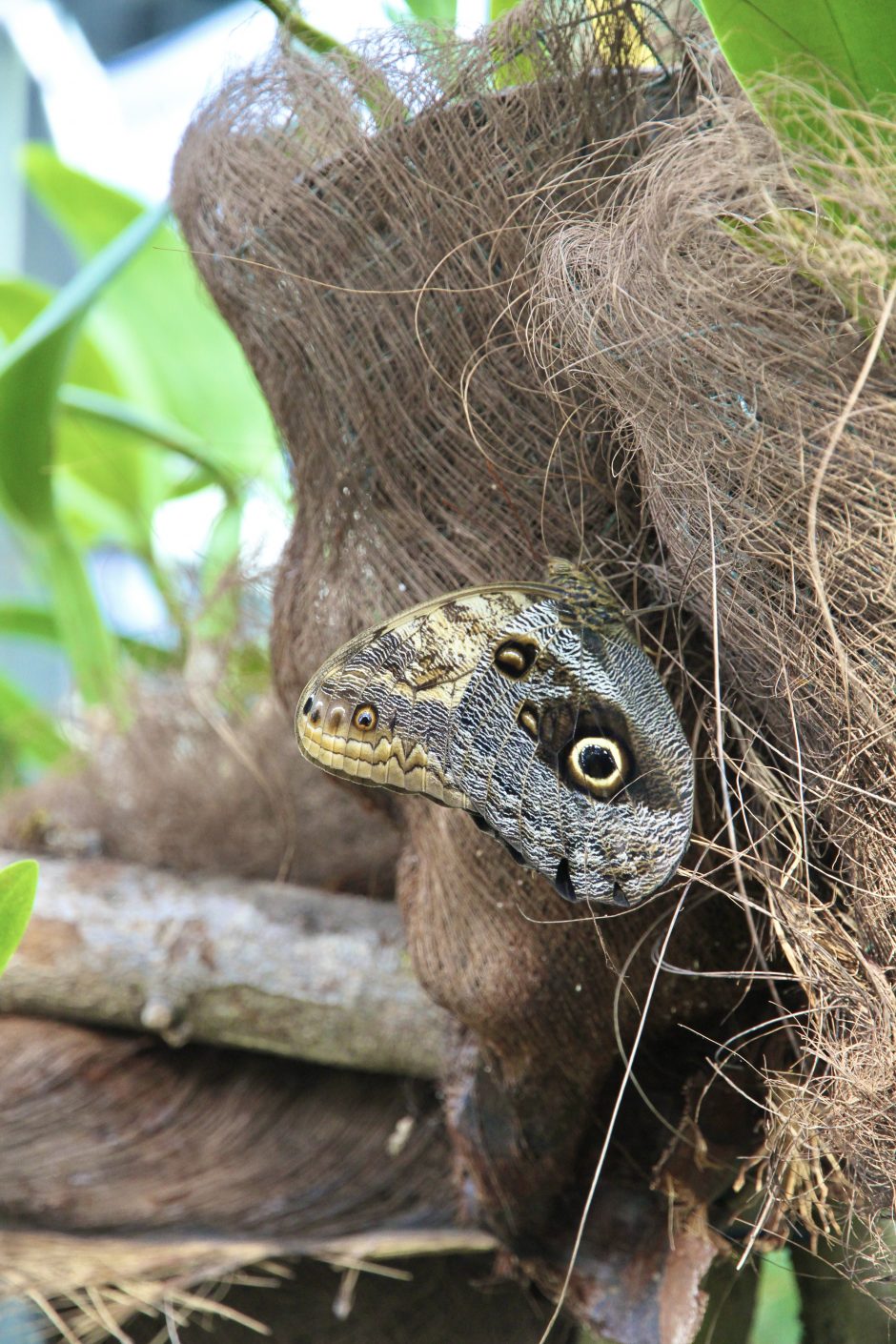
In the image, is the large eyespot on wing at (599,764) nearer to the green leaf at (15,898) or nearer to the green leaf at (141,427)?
the green leaf at (15,898)

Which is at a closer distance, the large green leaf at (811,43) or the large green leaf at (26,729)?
the large green leaf at (811,43)

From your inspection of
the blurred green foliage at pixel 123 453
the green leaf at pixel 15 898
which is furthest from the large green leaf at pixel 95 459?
the green leaf at pixel 15 898

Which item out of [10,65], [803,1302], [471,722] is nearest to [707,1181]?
[803,1302]

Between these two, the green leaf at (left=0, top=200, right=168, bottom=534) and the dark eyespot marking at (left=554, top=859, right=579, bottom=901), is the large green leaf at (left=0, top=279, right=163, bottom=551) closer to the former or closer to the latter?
the green leaf at (left=0, top=200, right=168, bottom=534)

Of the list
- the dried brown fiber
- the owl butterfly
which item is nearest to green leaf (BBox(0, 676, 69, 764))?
the dried brown fiber

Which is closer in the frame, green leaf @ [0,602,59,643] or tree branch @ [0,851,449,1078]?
tree branch @ [0,851,449,1078]

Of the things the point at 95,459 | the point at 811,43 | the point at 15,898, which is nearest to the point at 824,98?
the point at 811,43

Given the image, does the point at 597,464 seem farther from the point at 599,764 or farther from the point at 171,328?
the point at 171,328
